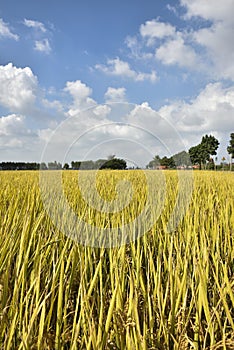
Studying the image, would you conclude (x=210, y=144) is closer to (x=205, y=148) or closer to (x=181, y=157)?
(x=205, y=148)

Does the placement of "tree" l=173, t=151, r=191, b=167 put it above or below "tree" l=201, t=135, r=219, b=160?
below

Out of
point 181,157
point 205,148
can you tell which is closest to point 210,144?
point 205,148

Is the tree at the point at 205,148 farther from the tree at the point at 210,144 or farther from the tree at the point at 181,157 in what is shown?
the tree at the point at 181,157

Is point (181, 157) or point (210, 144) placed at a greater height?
point (210, 144)

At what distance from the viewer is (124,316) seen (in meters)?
0.56

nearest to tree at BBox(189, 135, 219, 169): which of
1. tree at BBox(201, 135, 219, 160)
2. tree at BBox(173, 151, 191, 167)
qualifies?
tree at BBox(201, 135, 219, 160)

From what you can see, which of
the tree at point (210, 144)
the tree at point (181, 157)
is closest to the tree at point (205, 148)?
the tree at point (210, 144)

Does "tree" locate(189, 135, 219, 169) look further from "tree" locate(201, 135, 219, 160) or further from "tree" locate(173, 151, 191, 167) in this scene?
"tree" locate(173, 151, 191, 167)

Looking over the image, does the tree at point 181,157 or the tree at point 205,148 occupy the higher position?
the tree at point 205,148

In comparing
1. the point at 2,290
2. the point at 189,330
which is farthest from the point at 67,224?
the point at 189,330

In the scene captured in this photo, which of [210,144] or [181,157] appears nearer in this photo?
[181,157]

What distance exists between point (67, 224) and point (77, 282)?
34 cm

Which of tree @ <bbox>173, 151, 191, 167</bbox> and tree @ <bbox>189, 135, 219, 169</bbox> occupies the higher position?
tree @ <bbox>189, 135, 219, 169</bbox>

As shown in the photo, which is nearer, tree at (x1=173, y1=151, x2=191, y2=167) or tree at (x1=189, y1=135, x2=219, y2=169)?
tree at (x1=173, y1=151, x2=191, y2=167)
